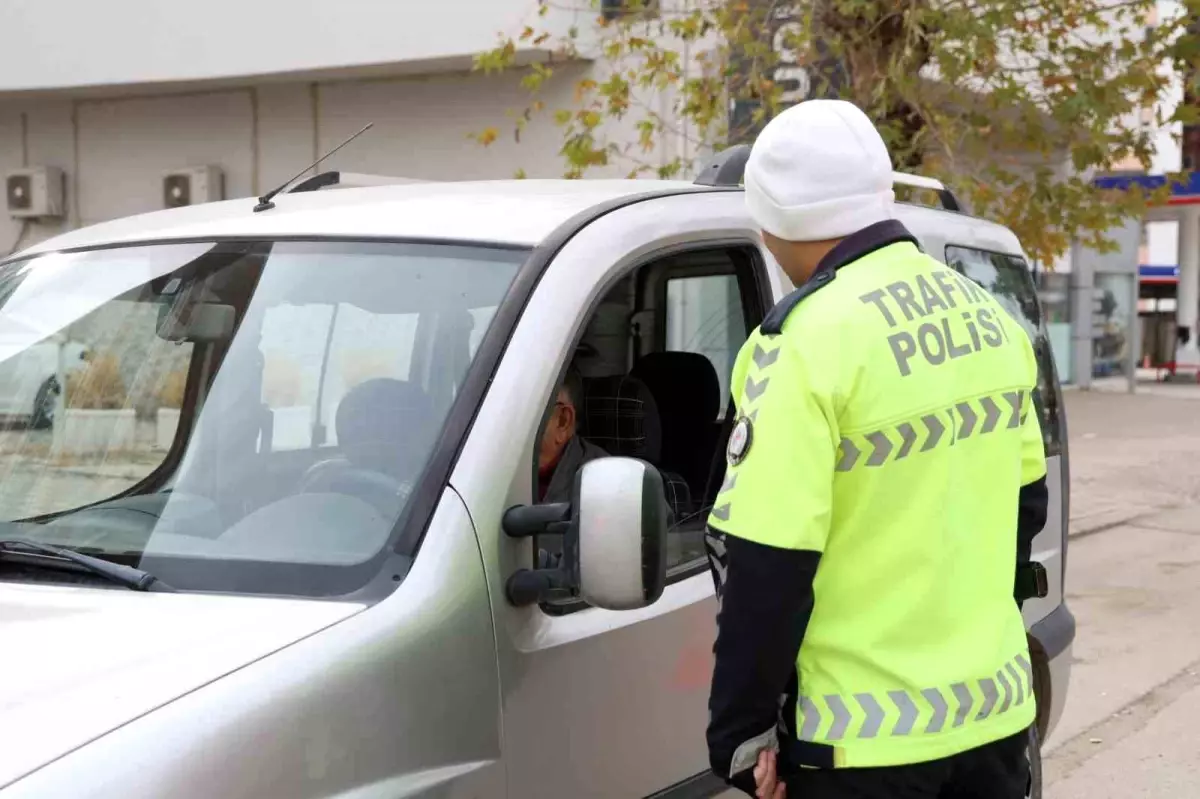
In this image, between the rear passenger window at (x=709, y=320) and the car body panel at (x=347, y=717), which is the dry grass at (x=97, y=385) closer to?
the car body panel at (x=347, y=717)

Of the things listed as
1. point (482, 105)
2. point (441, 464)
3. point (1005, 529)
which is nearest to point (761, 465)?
point (1005, 529)

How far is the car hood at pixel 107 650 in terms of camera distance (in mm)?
1845

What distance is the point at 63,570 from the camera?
7.93 ft

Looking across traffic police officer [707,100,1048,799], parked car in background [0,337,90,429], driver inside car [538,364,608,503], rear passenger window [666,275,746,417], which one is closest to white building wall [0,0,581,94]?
rear passenger window [666,275,746,417]

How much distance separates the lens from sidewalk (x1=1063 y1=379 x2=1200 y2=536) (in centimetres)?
1298

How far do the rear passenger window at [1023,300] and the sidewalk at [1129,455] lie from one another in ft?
24.0

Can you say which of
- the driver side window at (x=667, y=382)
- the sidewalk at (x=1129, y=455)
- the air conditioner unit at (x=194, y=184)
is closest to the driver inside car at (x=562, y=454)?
the driver side window at (x=667, y=382)

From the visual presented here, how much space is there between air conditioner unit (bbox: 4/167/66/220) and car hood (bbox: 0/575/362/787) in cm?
1551

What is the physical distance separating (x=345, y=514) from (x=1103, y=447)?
16.1 meters

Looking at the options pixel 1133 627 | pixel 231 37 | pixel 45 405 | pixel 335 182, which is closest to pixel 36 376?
pixel 45 405

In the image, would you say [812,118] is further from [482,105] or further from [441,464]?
[482,105]

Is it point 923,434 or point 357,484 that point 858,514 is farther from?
point 357,484

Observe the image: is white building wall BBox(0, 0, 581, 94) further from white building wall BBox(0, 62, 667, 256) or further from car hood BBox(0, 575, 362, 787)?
car hood BBox(0, 575, 362, 787)

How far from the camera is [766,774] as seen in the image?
2078mm
